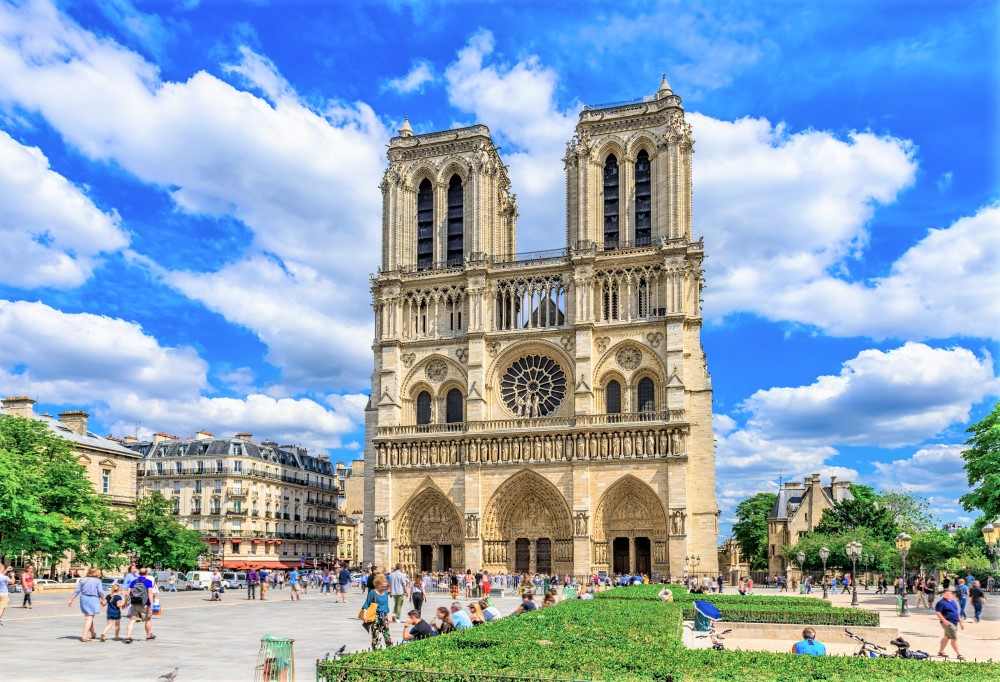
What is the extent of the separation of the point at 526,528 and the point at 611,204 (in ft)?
64.8

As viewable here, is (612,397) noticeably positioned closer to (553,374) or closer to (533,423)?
(553,374)

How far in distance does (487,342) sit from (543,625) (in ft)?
135

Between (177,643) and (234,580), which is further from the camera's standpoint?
(234,580)

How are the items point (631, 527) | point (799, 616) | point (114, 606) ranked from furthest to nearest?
point (631, 527) → point (799, 616) → point (114, 606)

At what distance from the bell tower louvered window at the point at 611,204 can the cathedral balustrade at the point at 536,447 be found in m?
11.8

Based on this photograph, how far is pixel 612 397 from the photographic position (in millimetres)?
54281

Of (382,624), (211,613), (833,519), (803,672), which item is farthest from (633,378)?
(803,672)

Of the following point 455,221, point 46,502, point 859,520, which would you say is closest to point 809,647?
point 46,502

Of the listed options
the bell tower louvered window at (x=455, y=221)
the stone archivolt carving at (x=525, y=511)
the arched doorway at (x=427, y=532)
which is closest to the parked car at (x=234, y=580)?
the arched doorway at (x=427, y=532)

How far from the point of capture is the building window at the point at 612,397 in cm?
5394

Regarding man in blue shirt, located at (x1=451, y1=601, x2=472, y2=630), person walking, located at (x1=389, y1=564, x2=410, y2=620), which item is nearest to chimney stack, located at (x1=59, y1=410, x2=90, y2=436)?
person walking, located at (x1=389, y1=564, x2=410, y2=620)

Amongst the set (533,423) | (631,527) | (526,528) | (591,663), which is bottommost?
(526,528)

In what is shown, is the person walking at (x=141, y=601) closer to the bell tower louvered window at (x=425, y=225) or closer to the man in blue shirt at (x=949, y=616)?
the man in blue shirt at (x=949, y=616)

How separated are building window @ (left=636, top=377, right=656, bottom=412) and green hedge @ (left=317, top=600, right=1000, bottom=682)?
129 ft
